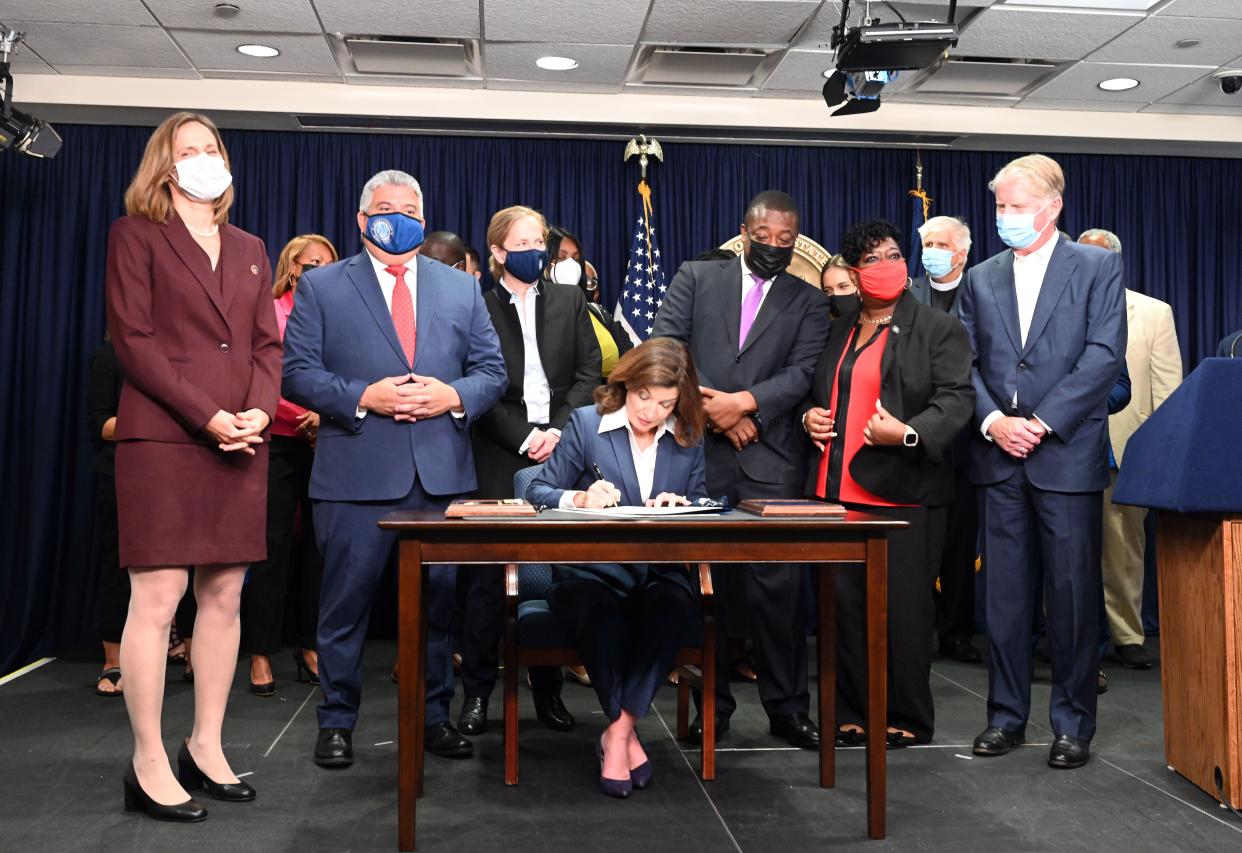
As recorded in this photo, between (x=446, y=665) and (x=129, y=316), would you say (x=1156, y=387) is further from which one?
(x=129, y=316)

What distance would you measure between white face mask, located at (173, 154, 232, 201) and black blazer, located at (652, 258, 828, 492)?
1.51m

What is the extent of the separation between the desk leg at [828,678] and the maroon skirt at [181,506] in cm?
149

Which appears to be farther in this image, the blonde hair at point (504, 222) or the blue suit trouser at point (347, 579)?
the blonde hair at point (504, 222)

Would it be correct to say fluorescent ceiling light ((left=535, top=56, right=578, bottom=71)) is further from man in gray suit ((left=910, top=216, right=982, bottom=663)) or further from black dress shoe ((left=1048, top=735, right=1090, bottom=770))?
black dress shoe ((left=1048, top=735, right=1090, bottom=770))

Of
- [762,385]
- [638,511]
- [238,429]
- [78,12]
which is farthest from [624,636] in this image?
[78,12]

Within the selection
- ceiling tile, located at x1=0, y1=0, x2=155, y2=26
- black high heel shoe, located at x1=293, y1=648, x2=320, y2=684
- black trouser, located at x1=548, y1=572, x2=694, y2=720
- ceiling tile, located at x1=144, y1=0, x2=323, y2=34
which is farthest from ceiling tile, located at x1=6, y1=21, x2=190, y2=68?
black trouser, located at x1=548, y1=572, x2=694, y2=720

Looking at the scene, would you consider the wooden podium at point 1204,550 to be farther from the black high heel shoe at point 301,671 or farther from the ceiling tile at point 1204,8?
the black high heel shoe at point 301,671

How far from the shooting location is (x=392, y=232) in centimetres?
336

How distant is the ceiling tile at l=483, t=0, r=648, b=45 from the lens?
5.01 m

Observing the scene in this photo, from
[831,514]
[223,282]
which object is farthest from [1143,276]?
[223,282]

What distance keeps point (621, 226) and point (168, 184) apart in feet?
13.0

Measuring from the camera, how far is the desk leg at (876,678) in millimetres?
2684

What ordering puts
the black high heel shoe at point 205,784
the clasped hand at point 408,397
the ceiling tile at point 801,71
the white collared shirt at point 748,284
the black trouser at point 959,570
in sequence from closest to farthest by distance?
the black high heel shoe at point 205,784
the clasped hand at point 408,397
the white collared shirt at point 748,284
the black trouser at point 959,570
the ceiling tile at point 801,71

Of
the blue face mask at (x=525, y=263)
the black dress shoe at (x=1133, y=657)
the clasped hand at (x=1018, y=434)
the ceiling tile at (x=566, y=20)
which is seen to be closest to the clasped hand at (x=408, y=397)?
the blue face mask at (x=525, y=263)
